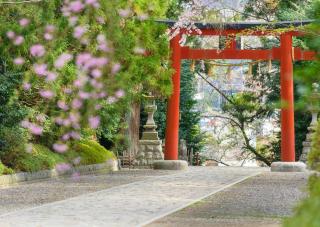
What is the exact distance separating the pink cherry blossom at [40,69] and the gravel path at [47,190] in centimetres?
202

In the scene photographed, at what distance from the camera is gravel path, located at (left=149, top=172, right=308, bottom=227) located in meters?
7.43

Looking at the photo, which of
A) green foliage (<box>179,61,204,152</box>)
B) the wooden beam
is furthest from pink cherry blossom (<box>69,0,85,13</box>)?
green foliage (<box>179,61,204,152</box>)

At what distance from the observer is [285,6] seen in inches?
957

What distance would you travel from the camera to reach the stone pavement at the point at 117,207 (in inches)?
294

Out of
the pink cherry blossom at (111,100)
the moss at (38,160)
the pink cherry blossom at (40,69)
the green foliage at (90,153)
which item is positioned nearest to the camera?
the pink cherry blossom at (40,69)

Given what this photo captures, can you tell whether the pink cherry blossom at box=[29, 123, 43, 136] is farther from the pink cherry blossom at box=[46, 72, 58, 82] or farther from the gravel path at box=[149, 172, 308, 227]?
the gravel path at box=[149, 172, 308, 227]

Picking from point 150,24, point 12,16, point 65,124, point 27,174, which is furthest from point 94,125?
point 12,16

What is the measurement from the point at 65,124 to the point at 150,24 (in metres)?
2.92

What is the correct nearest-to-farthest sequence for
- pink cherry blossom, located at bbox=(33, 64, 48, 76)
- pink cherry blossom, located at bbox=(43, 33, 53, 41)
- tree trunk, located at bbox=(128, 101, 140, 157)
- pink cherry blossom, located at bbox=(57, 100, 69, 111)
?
pink cherry blossom, located at bbox=(43, 33, 53, 41) < pink cherry blossom, located at bbox=(33, 64, 48, 76) < pink cherry blossom, located at bbox=(57, 100, 69, 111) < tree trunk, located at bbox=(128, 101, 140, 157)

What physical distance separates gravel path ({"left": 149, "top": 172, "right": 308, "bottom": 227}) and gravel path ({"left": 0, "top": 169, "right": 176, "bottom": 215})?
2.06 meters

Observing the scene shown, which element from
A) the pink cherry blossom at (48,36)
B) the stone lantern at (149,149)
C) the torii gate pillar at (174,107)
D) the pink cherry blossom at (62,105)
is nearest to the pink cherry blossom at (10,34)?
the pink cherry blossom at (48,36)

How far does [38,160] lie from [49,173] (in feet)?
1.26

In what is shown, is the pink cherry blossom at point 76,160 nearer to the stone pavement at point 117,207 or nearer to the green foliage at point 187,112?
the stone pavement at point 117,207

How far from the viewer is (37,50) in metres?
13.9
